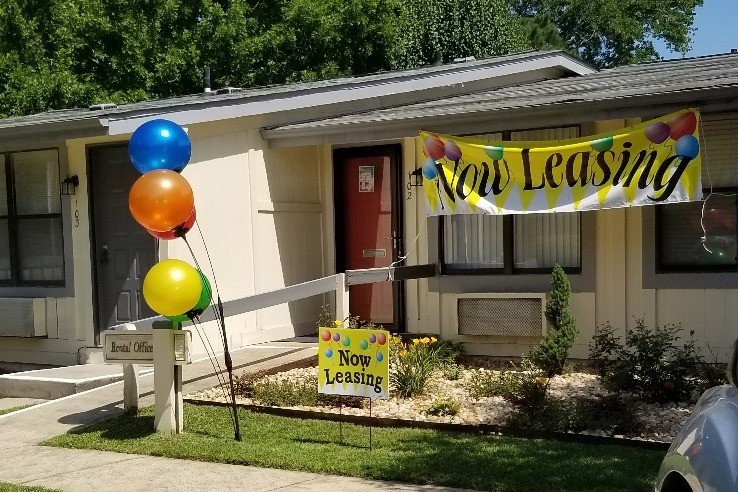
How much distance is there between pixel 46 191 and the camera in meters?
11.8

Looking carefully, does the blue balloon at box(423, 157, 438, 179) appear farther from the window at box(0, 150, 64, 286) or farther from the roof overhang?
the window at box(0, 150, 64, 286)

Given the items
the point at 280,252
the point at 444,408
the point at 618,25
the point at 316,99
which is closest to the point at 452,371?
the point at 444,408

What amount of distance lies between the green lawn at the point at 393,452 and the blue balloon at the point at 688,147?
332cm

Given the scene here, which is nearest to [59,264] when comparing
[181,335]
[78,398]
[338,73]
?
[78,398]

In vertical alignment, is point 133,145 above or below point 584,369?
above

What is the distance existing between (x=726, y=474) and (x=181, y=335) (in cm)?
545

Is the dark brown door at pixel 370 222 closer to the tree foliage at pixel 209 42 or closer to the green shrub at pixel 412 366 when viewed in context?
the green shrub at pixel 412 366

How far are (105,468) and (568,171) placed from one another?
214 inches

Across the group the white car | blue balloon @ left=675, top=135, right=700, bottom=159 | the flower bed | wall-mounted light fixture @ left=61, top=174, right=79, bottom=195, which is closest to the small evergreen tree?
the flower bed

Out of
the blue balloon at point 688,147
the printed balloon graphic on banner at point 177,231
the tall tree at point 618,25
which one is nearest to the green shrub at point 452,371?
the blue balloon at point 688,147

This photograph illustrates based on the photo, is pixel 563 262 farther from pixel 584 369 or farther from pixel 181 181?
pixel 181 181

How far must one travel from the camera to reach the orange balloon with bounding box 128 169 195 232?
7.20 meters

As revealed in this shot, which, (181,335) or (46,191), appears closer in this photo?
(181,335)

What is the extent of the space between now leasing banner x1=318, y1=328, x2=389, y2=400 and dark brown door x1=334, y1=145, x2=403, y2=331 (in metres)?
4.27
